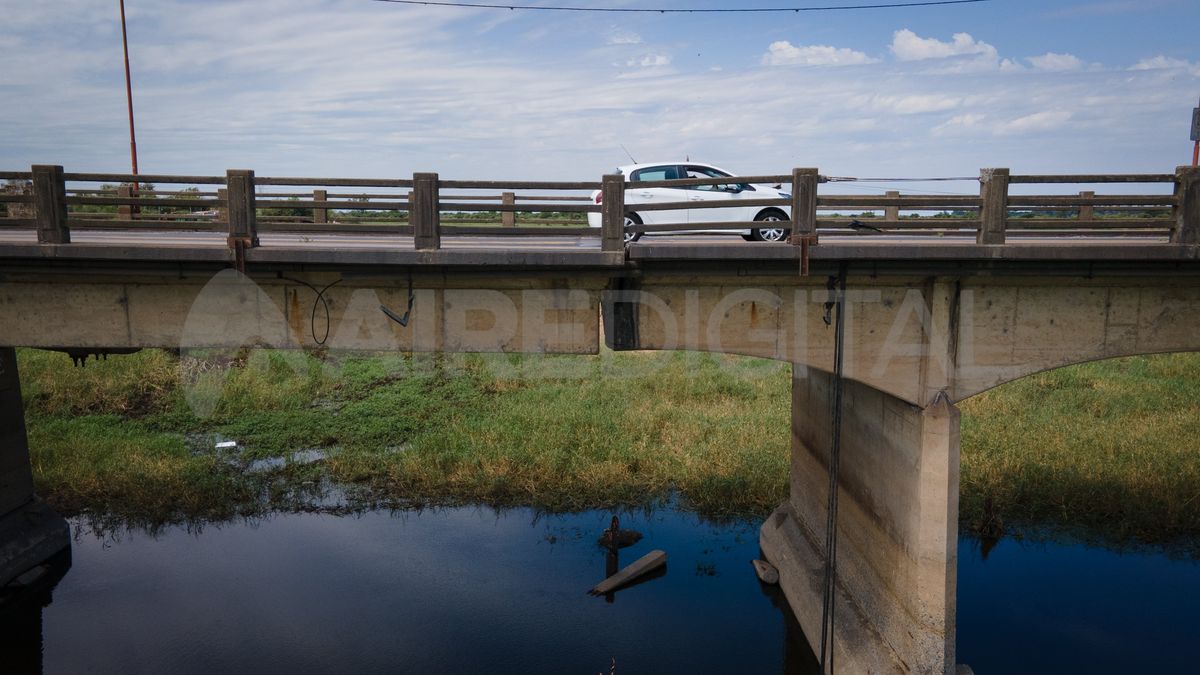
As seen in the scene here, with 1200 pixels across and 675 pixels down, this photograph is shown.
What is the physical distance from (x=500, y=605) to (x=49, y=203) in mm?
9102

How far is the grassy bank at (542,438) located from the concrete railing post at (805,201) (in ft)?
29.9

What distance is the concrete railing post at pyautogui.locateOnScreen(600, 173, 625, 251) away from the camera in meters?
9.98

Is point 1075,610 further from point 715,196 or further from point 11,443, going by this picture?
point 11,443

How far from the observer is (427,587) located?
48.9ft

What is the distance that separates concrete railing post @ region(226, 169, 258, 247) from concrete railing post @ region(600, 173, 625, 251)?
4.29 metres

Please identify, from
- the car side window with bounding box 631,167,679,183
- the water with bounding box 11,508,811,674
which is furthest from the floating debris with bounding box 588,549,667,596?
the car side window with bounding box 631,167,679,183

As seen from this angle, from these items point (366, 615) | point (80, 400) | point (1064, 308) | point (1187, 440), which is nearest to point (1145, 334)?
point (1064, 308)

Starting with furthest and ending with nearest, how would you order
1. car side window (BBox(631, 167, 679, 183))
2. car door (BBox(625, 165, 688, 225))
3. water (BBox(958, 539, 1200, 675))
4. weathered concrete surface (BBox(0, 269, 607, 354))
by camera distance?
car side window (BBox(631, 167, 679, 183))
car door (BBox(625, 165, 688, 225))
water (BBox(958, 539, 1200, 675))
weathered concrete surface (BBox(0, 269, 607, 354))

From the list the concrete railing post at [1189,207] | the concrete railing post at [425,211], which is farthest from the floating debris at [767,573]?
the concrete railing post at [425,211]

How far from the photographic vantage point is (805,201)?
1020 cm

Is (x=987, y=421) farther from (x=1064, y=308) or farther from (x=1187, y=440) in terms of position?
(x=1064, y=308)

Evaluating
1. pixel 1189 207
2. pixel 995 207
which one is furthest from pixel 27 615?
pixel 1189 207

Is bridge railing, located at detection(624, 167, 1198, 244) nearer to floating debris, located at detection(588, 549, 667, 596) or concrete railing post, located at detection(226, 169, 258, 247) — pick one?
concrete railing post, located at detection(226, 169, 258, 247)

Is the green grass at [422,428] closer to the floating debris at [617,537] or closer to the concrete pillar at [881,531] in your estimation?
the floating debris at [617,537]
